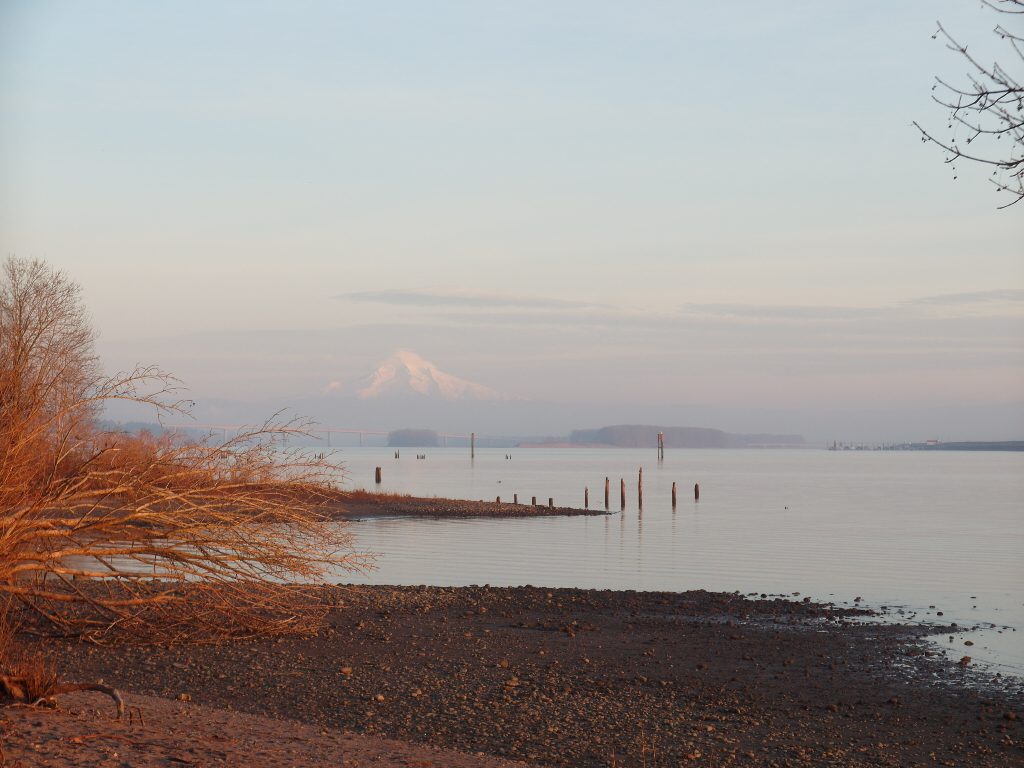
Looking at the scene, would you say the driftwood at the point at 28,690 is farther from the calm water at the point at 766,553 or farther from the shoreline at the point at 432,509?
the shoreline at the point at 432,509

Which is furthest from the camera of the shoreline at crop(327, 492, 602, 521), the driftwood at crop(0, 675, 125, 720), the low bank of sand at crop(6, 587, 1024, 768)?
the shoreline at crop(327, 492, 602, 521)

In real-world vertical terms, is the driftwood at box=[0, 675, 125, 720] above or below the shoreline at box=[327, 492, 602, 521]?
above

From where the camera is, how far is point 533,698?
501 inches

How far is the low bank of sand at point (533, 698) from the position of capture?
30.9ft

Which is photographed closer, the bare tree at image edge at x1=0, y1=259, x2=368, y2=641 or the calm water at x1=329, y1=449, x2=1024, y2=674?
the bare tree at image edge at x1=0, y1=259, x2=368, y2=641

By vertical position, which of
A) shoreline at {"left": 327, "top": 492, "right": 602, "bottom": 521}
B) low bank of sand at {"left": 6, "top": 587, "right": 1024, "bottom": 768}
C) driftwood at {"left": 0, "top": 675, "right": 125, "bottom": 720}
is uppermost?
driftwood at {"left": 0, "top": 675, "right": 125, "bottom": 720}

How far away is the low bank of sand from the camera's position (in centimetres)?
941

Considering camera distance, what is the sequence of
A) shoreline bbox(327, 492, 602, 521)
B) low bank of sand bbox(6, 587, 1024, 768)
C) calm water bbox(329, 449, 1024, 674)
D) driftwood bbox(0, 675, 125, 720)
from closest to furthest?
driftwood bbox(0, 675, 125, 720) → low bank of sand bbox(6, 587, 1024, 768) → calm water bbox(329, 449, 1024, 674) → shoreline bbox(327, 492, 602, 521)

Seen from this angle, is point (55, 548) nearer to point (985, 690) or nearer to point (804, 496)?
point (985, 690)

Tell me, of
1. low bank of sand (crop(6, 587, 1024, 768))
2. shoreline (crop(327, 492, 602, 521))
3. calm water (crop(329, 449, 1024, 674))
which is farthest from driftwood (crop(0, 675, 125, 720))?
shoreline (crop(327, 492, 602, 521))

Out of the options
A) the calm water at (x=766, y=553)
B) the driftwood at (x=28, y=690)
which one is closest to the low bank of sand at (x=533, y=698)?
the driftwood at (x=28, y=690)

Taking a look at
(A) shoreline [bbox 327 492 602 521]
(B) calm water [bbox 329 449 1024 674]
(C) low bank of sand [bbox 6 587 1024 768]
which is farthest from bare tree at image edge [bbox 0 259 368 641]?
(A) shoreline [bbox 327 492 602 521]

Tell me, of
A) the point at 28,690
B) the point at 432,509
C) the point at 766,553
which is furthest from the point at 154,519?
the point at 432,509

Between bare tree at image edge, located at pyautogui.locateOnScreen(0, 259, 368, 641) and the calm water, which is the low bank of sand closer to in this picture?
bare tree at image edge, located at pyautogui.locateOnScreen(0, 259, 368, 641)
